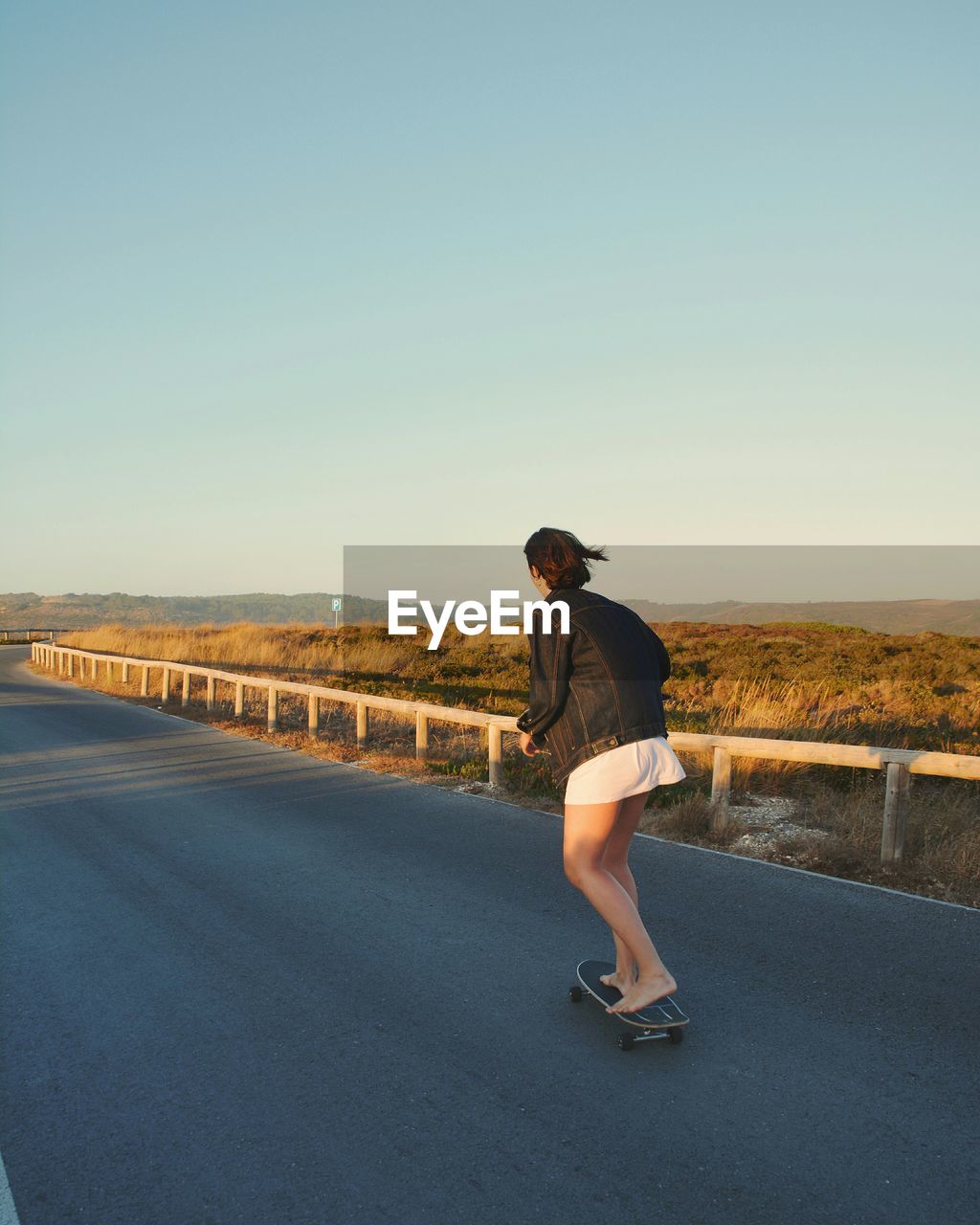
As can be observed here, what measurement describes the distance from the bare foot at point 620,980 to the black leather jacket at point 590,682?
904 millimetres

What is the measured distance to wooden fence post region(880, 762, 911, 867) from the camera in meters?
6.81

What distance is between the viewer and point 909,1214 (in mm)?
2908

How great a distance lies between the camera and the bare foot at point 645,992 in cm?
411

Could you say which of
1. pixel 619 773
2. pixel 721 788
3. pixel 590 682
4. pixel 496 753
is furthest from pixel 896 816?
pixel 496 753

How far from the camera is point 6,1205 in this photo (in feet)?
9.80

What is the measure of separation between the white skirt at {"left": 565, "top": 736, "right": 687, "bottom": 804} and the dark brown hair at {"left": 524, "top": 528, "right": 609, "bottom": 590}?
76 cm

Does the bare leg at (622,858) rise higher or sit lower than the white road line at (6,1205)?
higher

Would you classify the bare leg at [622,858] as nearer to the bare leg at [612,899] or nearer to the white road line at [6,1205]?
the bare leg at [612,899]

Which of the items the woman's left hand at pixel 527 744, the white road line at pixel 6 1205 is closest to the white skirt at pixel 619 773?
the woman's left hand at pixel 527 744

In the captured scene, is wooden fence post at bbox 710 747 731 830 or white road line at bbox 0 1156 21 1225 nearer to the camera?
white road line at bbox 0 1156 21 1225

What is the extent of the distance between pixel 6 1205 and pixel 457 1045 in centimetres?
169

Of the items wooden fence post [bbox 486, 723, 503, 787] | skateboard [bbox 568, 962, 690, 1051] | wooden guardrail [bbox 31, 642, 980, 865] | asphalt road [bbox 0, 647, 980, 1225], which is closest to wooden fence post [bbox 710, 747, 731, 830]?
wooden guardrail [bbox 31, 642, 980, 865]

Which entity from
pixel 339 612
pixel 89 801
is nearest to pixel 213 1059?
pixel 89 801

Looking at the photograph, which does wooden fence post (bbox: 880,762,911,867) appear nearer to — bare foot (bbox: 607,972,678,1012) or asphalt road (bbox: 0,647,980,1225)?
asphalt road (bbox: 0,647,980,1225)
